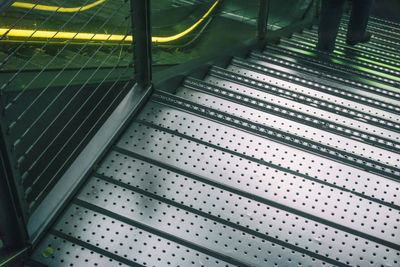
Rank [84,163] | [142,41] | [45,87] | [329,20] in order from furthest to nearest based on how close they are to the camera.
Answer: [329,20] → [45,87] → [142,41] → [84,163]

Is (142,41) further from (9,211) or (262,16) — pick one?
(262,16)

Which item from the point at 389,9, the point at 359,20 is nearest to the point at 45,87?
the point at 359,20

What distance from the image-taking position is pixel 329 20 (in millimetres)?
5180

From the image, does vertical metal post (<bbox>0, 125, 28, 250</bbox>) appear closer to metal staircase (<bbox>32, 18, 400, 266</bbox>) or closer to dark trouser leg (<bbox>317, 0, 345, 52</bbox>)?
metal staircase (<bbox>32, 18, 400, 266</bbox>)

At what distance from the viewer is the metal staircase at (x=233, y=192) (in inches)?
82.9

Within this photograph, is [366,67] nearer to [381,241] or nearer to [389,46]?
[389,46]

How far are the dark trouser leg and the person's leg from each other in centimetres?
26

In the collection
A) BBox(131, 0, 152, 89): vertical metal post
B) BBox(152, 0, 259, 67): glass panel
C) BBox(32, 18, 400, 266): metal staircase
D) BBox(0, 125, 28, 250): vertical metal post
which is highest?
BBox(131, 0, 152, 89): vertical metal post

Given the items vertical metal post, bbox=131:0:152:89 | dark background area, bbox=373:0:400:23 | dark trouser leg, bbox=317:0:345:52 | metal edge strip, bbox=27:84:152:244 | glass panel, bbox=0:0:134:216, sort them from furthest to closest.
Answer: dark background area, bbox=373:0:400:23 → dark trouser leg, bbox=317:0:345:52 → glass panel, bbox=0:0:134:216 → vertical metal post, bbox=131:0:152:89 → metal edge strip, bbox=27:84:152:244

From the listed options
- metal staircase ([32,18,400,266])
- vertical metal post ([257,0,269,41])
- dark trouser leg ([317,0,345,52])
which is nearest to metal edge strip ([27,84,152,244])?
metal staircase ([32,18,400,266])

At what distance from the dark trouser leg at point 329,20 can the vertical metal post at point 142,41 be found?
9.62 feet

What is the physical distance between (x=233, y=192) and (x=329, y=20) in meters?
3.39

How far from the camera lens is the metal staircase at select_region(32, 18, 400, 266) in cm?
211

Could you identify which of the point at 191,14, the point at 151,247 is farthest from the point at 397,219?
the point at 191,14
